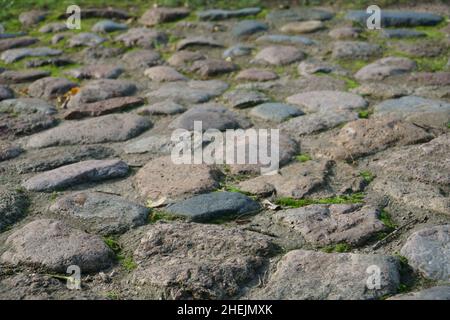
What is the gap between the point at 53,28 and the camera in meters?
5.00

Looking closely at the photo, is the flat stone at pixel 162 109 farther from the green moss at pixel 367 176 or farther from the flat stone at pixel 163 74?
the green moss at pixel 367 176

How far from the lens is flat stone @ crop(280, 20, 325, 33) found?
4.50 metres

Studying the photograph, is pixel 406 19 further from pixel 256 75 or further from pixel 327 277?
pixel 327 277

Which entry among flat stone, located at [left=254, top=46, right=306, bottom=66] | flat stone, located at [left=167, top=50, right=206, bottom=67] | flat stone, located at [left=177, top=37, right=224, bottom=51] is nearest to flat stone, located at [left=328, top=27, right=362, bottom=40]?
flat stone, located at [left=254, top=46, right=306, bottom=66]

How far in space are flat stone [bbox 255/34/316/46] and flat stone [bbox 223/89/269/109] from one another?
1008 mm

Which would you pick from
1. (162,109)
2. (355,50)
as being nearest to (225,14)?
(355,50)

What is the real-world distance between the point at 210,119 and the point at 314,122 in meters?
0.50

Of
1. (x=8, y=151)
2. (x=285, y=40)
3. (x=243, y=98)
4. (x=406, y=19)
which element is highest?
(x=406, y=19)

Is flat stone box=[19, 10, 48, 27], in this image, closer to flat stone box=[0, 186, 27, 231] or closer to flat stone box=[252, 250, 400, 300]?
flat stone box=[0, 186, 27, 231]

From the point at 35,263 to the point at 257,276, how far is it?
2.15 ft
